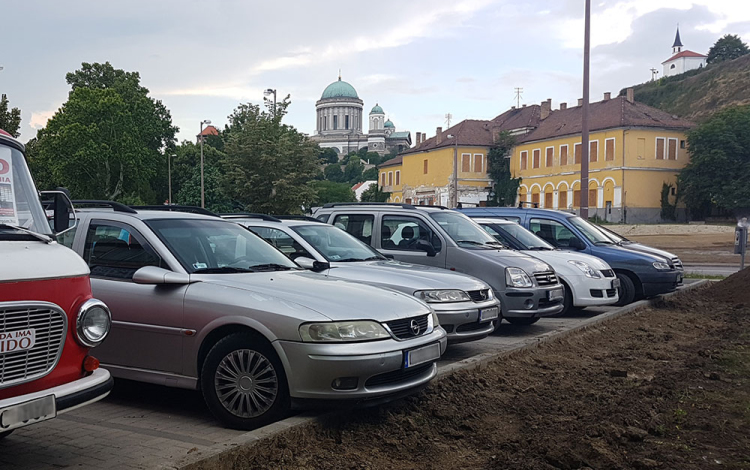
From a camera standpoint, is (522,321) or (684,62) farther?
(684,62)

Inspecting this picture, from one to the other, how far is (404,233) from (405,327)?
17.5 feet

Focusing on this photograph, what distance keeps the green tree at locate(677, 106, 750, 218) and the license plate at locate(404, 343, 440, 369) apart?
2572 inches

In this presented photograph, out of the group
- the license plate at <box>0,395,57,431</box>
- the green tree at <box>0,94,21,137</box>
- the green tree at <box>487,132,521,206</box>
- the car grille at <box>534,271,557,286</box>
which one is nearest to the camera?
the license plate at <box>0,395,57,431</box>

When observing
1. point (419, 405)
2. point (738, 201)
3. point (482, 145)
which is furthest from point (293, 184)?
point (482, 145)

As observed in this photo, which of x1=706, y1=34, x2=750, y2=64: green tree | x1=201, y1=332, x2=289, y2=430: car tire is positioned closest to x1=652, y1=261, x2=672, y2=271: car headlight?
x1=201, y1=332, x2=289, y2=430: car tire

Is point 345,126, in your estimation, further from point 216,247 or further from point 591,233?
point 216,247

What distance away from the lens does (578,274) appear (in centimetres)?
1273

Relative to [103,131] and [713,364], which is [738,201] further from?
[713,364]

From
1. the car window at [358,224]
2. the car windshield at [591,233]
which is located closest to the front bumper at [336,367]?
the car window at [358,224]

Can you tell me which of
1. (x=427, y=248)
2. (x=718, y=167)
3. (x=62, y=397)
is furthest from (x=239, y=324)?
(x=718, y=167)

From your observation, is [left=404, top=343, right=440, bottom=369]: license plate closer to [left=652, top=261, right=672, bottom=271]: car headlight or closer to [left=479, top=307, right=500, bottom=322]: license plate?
[left=479, top=307, right=500, bottom=322]: license plate

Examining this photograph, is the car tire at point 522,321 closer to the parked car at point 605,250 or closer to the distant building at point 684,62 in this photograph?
the parked car at point 605,250

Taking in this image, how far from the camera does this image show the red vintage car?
4.05 metres

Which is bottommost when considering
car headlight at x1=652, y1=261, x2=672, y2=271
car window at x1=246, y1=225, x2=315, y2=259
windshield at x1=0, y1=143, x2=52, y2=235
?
car headlight at x1=652, y1=261, x2=672, y2=271
